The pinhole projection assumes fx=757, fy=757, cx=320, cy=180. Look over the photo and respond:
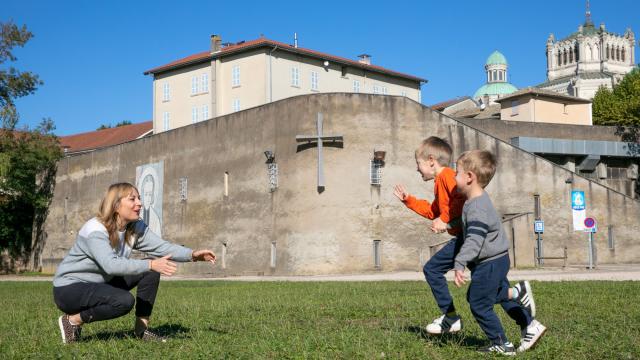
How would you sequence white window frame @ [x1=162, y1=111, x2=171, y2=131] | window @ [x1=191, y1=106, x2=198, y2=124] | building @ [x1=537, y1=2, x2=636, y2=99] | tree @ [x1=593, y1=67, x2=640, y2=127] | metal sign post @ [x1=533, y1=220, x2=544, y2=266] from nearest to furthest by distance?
1. metal sign post @ [x1=533, y1=220, x2=544, y2=266]
2. window @ [x1=191, y1=106, x2=198, y2=124]
3. white window frame @ [x1=162, y1=111, x2=171, y2=131]
4. tree @ [x1=593, y1=67, x2=640, y2=127]
5. building @ [x1=537, y1=2, x2=636, y2=99]

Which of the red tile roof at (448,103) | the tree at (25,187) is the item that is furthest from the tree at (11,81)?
the red tile roof at (448,103)

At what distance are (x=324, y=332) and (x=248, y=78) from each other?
48044 millimetres

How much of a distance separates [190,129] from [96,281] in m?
34.9

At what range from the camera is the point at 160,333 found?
8031 mm

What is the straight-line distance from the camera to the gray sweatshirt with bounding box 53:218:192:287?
6703 mm

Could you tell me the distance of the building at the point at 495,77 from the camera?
150500 millimetres

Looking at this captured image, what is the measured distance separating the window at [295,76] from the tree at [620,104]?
29467 mm

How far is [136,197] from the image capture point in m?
7.08

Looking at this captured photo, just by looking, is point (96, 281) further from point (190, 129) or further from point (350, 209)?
point (190, 129)

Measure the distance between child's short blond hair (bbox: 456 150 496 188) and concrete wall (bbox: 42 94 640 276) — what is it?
27.7 metres

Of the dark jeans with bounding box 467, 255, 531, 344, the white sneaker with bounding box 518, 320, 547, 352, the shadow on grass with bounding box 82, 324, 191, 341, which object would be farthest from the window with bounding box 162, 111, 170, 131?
the white sneaker with bounding box 518, 320, 547, 352

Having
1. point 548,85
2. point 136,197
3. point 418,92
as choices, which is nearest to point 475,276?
point 136,197

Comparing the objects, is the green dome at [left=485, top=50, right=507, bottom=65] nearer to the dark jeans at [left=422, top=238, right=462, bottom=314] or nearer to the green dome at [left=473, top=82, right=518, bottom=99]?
the green dome at [left=473, top=82, right=518, bottom=99]

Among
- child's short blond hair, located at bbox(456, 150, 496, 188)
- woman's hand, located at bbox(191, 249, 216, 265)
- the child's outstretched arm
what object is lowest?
woman's hand, located at bbox(191, 249, 216, 265)
